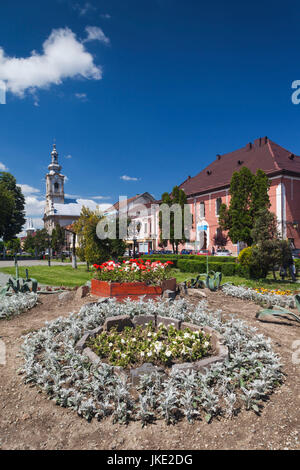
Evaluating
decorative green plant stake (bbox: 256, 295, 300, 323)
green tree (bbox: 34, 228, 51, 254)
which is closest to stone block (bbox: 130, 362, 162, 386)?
decorative green plant stake (bbox: 256, 295, 300, 323)

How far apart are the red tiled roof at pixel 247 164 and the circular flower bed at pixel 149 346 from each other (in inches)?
1130

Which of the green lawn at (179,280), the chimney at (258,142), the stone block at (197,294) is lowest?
the green lawn at (179,280)

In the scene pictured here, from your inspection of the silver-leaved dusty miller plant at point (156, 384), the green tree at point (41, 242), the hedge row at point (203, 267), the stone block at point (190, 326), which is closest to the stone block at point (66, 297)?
the silver-leaved dusty miller plant at point (156, 384)

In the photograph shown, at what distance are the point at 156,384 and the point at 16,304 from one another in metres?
3.73

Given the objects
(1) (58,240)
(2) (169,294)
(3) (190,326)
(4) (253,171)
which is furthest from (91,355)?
(1) (58,240)

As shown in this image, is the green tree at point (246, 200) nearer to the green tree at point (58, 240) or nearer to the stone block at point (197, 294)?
the stone block at point (197, 294)

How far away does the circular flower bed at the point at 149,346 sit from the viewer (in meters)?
3.37

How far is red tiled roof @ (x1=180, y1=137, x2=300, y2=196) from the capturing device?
102 ft

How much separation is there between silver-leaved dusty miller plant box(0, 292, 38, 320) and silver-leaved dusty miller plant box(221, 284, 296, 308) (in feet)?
14.3

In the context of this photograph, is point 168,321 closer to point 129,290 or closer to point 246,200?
point 129,290

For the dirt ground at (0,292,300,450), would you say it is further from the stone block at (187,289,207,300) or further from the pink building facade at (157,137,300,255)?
the pink building facade at (157,137,300,255)

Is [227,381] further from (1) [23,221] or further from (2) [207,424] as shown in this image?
(1) [23,221]

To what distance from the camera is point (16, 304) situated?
559cm

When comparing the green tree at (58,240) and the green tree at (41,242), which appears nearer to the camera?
the green tree at (41,242)
